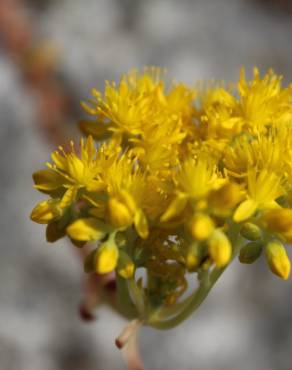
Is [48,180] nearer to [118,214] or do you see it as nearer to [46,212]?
[46,212]

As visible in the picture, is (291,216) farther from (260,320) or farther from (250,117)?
(260,320)

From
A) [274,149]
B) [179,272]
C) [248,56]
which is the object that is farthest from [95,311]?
[248,56]

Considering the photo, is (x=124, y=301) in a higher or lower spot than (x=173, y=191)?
lower

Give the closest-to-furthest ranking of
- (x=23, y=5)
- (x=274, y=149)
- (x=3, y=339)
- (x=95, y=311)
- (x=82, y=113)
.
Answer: (x=274, y=149)
(x=95, y=311)
(x=3, y=339)
(x=82, y=113)
(x=23, y=5)

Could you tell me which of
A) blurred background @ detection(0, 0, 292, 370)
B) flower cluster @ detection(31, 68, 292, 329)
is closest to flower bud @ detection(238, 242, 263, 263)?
flower cluster @ detection(31, 68, 292, 329)

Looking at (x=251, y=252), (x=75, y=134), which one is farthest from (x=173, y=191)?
(x=75, y=134)

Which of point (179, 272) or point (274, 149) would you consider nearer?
point (274, 149)

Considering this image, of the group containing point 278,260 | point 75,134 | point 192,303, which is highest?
point 278,260
